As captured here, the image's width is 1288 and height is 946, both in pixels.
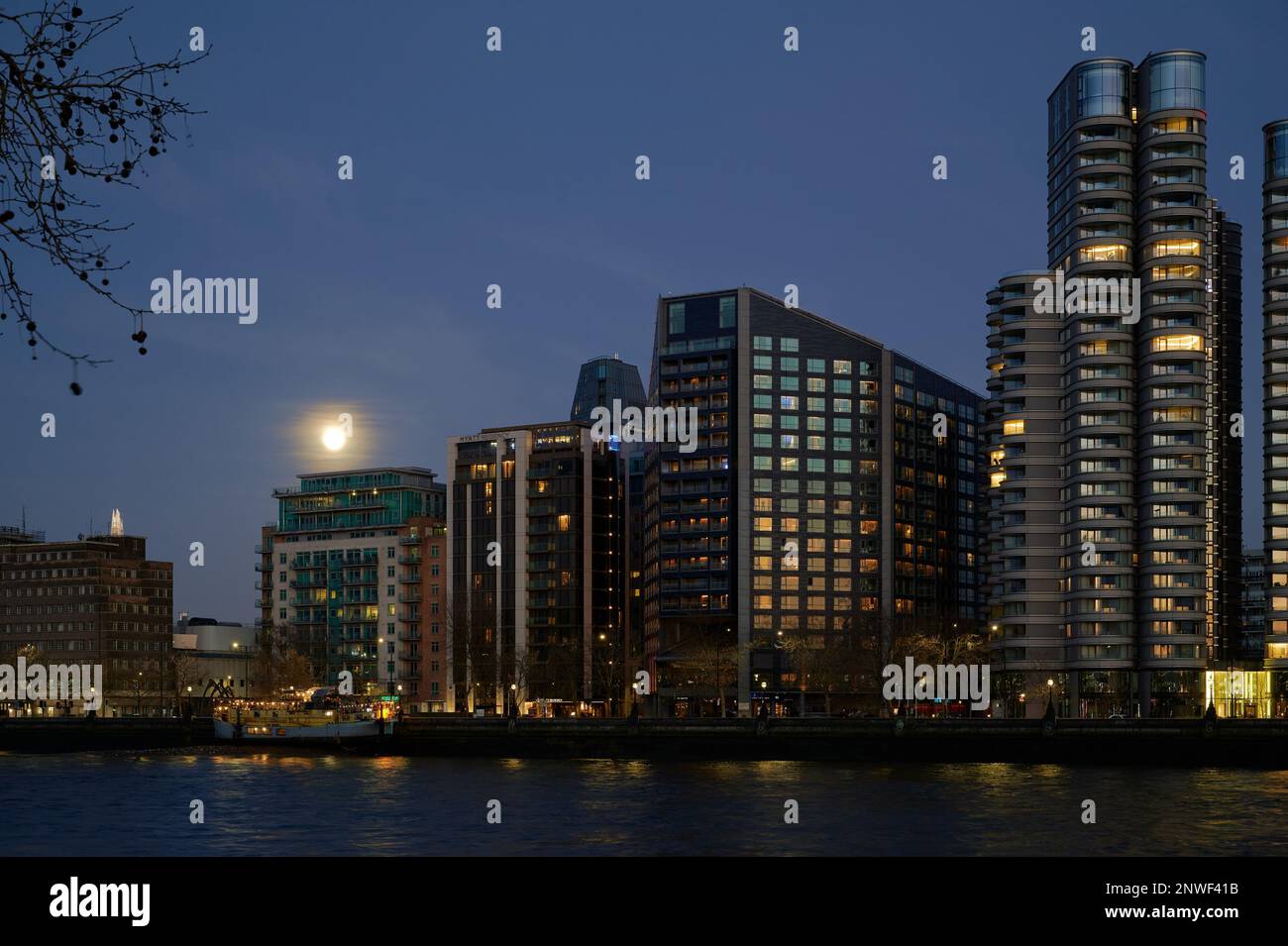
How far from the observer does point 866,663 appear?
179625mm

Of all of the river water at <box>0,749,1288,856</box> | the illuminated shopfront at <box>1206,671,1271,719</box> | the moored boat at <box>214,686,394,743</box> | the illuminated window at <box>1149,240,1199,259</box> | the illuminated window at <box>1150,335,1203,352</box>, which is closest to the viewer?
the river water at <box>0,749,1288,856</box>

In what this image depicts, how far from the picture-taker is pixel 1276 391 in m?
161

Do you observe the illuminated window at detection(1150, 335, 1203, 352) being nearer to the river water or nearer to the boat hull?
the river water

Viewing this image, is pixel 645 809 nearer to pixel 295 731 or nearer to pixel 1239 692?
pixel 295 731

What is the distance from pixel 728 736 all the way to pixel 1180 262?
229ft

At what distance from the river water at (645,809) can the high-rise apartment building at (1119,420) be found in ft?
132

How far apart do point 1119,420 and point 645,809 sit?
98.1 metres

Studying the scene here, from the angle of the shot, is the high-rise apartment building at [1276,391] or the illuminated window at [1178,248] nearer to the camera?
the illuminated window at [1178,248]

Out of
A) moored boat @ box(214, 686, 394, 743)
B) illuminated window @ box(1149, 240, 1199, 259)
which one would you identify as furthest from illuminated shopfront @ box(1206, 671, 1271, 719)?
moored boat @ box(214, 686, 394, 743)

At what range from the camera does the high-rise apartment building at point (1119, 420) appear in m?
158

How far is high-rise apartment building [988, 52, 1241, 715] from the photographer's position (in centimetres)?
15762

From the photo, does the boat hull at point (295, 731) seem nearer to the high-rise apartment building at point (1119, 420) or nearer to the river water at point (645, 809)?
the river water at point (645, 809)

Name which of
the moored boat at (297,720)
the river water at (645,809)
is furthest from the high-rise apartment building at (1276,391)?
the moored boat at (297,720)

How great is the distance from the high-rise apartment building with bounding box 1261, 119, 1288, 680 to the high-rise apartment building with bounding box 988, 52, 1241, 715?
20.9 feet
